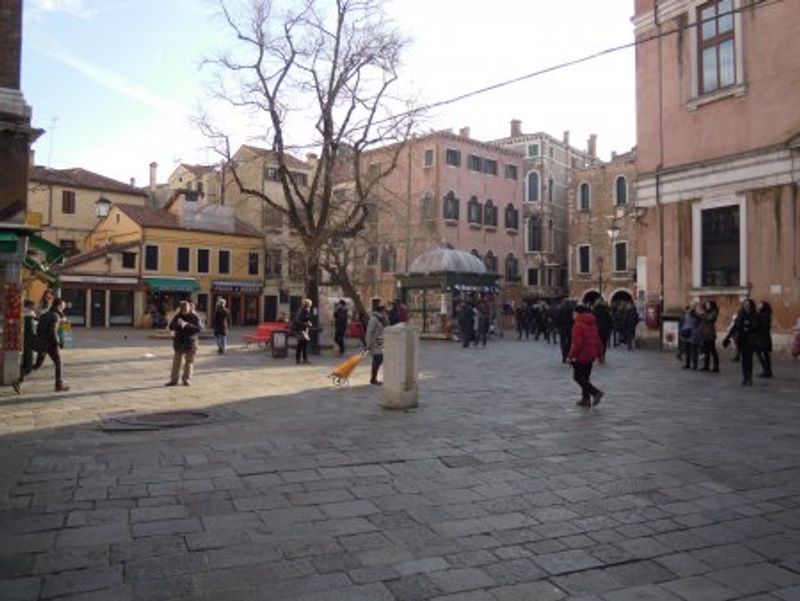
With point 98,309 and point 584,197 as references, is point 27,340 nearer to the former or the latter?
point 98,309

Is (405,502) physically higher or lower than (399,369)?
lower

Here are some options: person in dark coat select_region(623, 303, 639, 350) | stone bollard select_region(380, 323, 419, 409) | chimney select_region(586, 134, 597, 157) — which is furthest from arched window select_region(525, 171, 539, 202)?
stone bollard select_region(380, 323, 419, 409)

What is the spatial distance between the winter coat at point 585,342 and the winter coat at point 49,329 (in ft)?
27.2

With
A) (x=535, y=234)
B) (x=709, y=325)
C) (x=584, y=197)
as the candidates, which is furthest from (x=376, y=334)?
(x=535, y=234)

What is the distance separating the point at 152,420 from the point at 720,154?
17199 mm

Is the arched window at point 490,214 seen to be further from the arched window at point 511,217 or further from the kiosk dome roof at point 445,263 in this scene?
the kiosk dome roof at point 445,263

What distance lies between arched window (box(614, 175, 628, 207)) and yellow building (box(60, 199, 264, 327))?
2451 centimetres

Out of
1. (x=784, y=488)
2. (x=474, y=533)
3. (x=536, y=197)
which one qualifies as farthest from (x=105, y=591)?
(x=536, y=197)

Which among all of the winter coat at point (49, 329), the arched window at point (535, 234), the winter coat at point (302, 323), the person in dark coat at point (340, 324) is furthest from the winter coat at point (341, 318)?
the arched window at point (535, 234)

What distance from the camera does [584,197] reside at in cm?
4922

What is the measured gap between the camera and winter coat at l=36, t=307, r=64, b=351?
11.7m

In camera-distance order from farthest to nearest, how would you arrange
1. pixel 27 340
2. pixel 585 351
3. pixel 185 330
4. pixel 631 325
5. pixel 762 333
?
1. pixel 631 325
2. pixel 27 340
3. pixel 762 333
4. pixel 185 330
5. pixel 585 351

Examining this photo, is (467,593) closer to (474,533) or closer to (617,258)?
(474,533)

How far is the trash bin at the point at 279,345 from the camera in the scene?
1914cm
